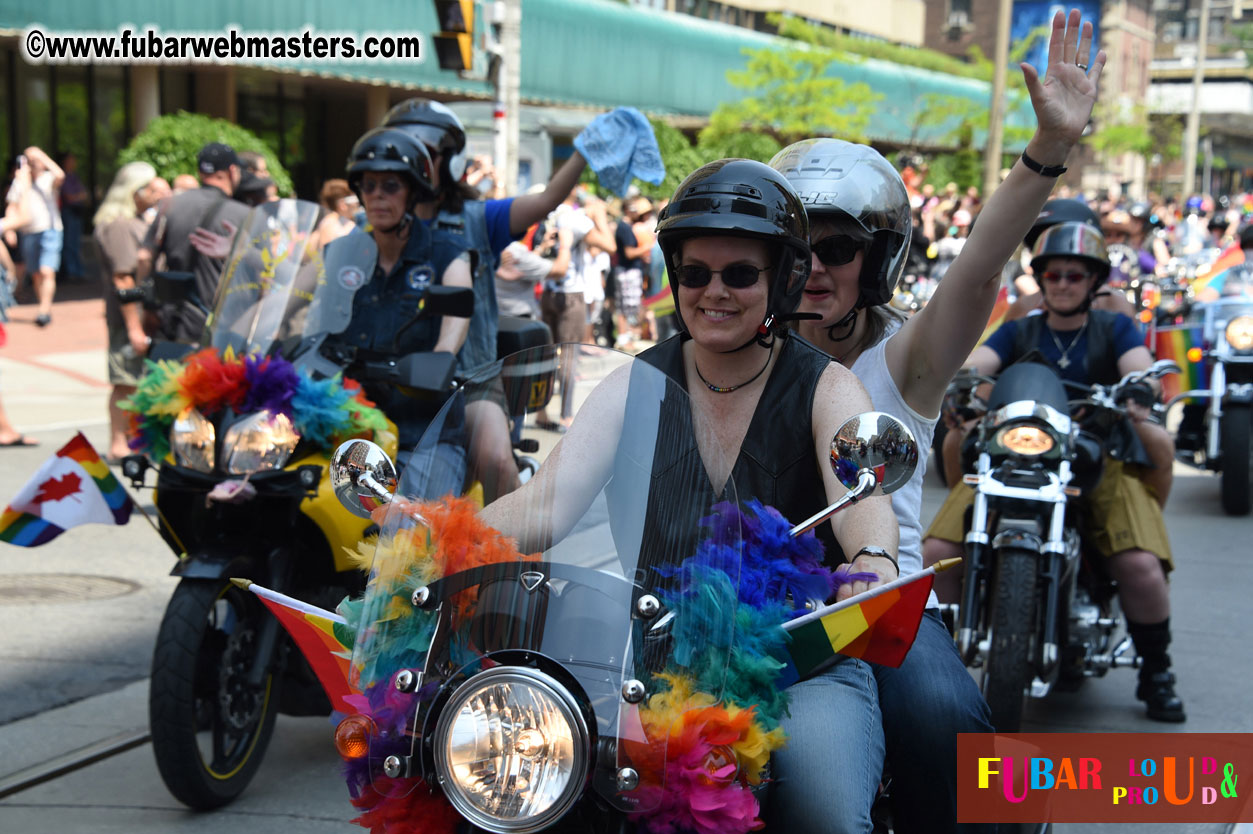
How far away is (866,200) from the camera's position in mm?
3373

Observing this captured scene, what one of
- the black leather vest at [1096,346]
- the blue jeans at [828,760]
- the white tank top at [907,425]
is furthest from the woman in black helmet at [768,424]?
the black leather vest at [1096,346]

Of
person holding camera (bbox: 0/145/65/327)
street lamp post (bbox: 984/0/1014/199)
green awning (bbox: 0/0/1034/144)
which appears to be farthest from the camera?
green awning (bbox: 0/0/1034/144)

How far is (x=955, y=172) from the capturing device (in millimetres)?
48344

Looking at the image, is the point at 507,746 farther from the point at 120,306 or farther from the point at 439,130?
the point at 120,306

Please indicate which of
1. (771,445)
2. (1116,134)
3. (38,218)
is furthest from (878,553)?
(1116,134)

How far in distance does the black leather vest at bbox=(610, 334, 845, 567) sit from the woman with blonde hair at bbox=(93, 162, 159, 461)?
761 cm

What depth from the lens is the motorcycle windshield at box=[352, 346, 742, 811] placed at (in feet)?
6.38

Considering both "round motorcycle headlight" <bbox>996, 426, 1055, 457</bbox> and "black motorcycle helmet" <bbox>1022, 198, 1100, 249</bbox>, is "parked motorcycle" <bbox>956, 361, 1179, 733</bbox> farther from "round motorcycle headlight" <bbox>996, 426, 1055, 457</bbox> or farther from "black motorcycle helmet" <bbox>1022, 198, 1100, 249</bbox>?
"black motorcycle helmet" <bbox>1022, 198, 1100, 249</bbox>

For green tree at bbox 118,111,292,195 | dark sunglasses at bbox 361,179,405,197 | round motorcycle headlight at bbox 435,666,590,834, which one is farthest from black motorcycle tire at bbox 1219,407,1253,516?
green tree at bbox 118,111,292,195

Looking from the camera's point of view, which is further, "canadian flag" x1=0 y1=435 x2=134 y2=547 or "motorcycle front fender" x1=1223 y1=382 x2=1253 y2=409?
"motorcycle front fender" x1=1223 y1=382 x2=1253 y2=409

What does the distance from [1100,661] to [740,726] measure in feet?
11.6

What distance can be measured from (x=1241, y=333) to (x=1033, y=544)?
217 inches

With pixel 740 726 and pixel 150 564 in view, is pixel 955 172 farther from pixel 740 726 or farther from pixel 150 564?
pixel 740 726

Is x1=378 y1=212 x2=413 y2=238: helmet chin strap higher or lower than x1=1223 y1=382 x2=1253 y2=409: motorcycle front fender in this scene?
higher
